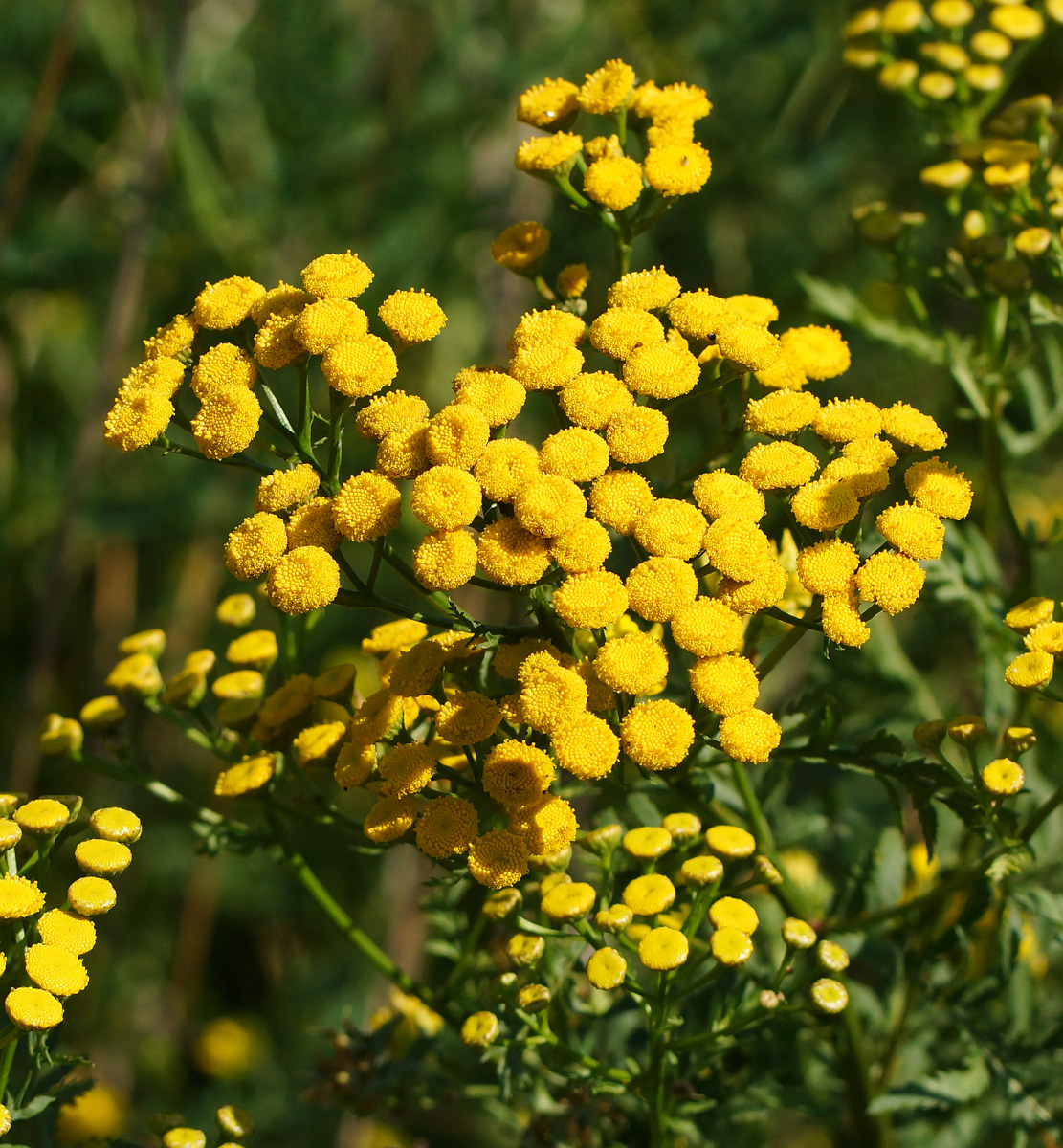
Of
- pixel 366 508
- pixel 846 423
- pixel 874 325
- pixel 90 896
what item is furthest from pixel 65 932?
pixel 874 325

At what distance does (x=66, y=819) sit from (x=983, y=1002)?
154cm

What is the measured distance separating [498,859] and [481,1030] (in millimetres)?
279

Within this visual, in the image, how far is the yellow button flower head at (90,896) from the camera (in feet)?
5.41

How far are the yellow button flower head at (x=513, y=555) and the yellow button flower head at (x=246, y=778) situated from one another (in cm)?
55

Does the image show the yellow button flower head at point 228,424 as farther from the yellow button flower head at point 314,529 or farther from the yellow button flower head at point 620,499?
the yellow button flower head at point 620,499

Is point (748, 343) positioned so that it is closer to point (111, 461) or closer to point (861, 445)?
point (861, 445)

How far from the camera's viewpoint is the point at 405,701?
176 centimetres

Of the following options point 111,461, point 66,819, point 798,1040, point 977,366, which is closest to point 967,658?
point 977,366

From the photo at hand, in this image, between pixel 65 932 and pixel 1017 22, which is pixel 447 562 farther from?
pixel 1017 22

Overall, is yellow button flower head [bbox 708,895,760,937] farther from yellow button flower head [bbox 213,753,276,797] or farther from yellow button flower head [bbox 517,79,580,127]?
yellow button flower head [bbox 517,79,580,127]

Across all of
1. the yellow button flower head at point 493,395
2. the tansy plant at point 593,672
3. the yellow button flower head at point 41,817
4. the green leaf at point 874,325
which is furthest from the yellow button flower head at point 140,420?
the green leaf at point 874,325

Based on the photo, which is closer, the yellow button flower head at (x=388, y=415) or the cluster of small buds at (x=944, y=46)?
the yellow button flower head at (x=388, y=415)

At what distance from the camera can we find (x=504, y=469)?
1.59 meters

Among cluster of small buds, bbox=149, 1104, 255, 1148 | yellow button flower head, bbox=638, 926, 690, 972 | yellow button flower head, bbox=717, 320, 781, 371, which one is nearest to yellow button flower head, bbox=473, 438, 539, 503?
yellow button flower head, bbox=717, 320, 781, 371
